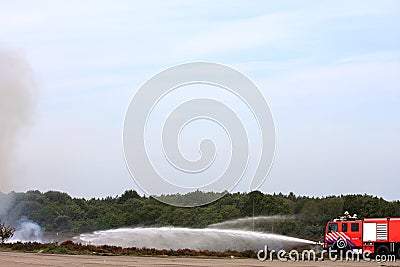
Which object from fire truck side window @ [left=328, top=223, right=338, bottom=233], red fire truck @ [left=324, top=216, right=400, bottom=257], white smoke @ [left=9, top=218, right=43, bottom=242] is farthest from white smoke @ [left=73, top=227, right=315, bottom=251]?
white smoke @ [left=9, top=218, right=43, bottom=242]

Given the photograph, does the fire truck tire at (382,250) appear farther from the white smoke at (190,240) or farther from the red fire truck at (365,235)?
the white smoke at (190,240)

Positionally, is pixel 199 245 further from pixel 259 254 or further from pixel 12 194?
pixel 12 194

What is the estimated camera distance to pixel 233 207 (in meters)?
85.8

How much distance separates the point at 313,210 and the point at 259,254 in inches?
1321

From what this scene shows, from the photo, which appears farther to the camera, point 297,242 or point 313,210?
point 313,210

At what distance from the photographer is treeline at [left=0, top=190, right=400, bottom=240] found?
77.6 metres

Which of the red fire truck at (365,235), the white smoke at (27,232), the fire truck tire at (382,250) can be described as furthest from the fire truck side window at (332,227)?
the white smoke at (27,232)

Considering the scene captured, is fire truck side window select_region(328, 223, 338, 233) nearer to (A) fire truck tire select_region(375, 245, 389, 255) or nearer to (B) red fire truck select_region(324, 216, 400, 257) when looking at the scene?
(B) red fire truck select_region(324, 216, 400, 257)

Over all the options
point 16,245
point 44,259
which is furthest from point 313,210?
point 44,259

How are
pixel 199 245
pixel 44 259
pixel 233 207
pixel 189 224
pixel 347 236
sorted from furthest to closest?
pixel 233 207 → pixel 189 224 → pixel 199 245 → pixel 347 236 → pixel 44 259

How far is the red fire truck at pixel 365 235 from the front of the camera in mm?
56656

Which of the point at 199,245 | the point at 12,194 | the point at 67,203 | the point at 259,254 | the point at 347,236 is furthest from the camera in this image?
the point at 67,203

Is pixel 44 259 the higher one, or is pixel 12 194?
pixel 12 194

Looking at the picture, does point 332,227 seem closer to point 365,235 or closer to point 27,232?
point 365,235
